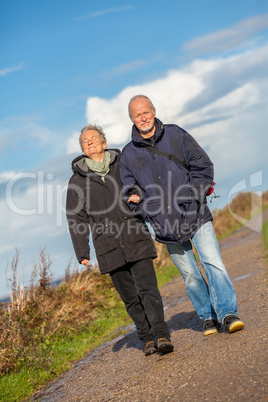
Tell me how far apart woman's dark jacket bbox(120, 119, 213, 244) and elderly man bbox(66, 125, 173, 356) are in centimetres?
29

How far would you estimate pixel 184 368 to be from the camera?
15.8ft

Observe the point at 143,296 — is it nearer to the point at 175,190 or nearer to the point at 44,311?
the point at 175,190

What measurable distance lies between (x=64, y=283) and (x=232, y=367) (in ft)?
24.7

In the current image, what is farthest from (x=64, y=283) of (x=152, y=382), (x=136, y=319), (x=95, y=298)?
(x=152, y=382)

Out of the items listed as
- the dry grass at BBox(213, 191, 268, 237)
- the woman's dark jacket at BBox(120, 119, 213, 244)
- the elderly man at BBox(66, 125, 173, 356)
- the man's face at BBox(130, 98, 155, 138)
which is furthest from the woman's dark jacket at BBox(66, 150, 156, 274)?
the dry grass at BBox(213, 191, 268, 237)

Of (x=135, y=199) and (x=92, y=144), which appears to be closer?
(x=135, y=199)

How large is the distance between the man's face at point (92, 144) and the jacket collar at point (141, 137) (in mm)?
525

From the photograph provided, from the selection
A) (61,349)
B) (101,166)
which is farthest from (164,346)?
(61,349)

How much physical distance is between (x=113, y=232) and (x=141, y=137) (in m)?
1.12

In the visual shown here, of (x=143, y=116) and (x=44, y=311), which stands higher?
(x=143, y=116)

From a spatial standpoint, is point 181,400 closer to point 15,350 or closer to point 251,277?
point 15,350

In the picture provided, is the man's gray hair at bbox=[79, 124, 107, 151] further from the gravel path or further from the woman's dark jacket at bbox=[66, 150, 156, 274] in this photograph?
the gravel path

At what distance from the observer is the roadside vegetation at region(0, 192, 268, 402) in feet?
22.7

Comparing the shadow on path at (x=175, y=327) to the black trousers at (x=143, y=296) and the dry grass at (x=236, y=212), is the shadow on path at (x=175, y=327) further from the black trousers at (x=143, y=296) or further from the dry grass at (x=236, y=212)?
the dry grass at (x=236, y=212)
